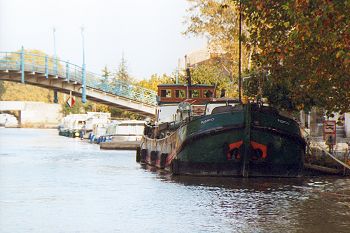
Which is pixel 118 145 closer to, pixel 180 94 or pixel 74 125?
pixel 180 94

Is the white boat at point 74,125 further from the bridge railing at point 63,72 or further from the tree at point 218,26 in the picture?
the tree at point 218,26

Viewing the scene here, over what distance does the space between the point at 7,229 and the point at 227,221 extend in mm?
4477

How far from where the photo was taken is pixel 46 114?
177m

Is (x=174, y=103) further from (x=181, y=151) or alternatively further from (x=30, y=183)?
(x=30, y=183)

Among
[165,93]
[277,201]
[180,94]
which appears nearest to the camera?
[277,201]

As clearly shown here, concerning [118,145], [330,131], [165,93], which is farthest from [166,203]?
[118,145]

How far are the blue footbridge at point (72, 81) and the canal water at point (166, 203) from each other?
A: 3353 centimetres

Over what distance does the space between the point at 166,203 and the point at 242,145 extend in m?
6.89

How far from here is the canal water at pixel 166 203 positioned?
16.1m

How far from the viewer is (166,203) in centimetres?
2033

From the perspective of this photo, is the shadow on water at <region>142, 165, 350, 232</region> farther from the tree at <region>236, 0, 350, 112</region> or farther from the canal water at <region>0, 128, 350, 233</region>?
the tree at <region>236, 0, 350, 112</region>

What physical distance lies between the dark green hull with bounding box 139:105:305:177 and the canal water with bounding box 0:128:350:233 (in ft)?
1.96

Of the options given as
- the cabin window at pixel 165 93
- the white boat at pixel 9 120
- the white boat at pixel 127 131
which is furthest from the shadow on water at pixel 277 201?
the white boat at pixel 9 120

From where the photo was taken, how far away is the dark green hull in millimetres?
26500
